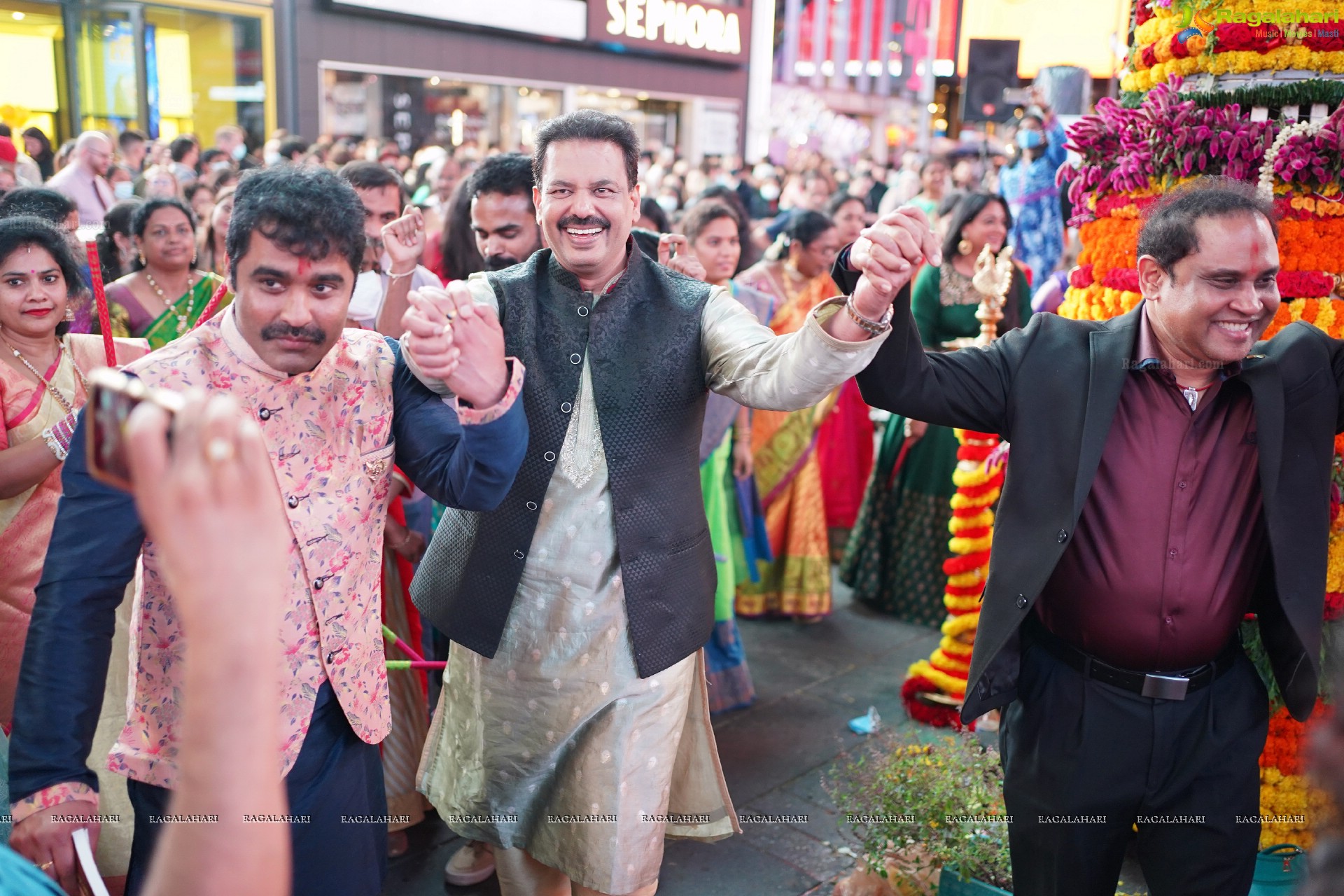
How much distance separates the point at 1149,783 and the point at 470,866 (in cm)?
177

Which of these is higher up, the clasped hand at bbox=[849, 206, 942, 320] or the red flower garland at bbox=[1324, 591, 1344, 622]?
the clasped hand at bbox=[849, 206, 942, 320]

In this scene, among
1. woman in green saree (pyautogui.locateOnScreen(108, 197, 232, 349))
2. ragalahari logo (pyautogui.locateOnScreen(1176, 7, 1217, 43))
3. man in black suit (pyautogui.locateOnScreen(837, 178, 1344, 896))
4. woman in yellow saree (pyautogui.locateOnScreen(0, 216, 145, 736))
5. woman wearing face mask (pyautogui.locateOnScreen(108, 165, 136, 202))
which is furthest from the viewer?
woman wearing face mask (pyautogui.locateOnScreen(108, 165, 136, 202))

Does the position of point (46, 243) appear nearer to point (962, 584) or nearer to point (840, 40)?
point (962, 584)

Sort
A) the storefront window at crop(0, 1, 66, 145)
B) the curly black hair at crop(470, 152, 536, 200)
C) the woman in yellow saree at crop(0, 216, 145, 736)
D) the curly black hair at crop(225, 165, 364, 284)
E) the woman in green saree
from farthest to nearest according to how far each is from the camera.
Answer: the storefront window at crop(0, 1, 66, 145)
the woman in green saree
the curly black hair at crop(470, 152, 536, 200)
the woman in yellow saree at crop(0, 216, 145, 736)
the curly black hair at crop(225, 165, 364, 284)

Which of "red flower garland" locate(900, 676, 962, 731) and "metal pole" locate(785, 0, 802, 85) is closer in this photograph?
"red flower garland" locate(900, 676, 962, 731)

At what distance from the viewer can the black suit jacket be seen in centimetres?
217

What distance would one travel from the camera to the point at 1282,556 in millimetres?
2148

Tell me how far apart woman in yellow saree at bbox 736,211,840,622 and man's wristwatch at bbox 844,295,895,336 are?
9.78 feet

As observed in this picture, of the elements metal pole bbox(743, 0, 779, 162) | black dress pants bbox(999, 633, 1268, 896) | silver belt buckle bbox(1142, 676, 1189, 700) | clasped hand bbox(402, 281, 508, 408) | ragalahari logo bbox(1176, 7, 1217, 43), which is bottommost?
black dress pants bbox(999, 633, 1268, 896)

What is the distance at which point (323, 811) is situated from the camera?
189 cm

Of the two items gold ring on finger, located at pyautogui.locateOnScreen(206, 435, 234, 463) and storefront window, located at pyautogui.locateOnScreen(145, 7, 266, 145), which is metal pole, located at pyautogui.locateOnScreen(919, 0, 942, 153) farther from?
gold ring on finger, located at pyautogui.locateOnScreen(206, 435, 234, 463)

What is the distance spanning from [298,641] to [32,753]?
0.39 m

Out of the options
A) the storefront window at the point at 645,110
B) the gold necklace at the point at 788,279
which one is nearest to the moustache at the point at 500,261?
the gold necklace at the point at 788,279

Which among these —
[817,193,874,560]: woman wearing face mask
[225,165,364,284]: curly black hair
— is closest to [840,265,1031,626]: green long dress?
[817,193,874,560]: woman wearing face mask
